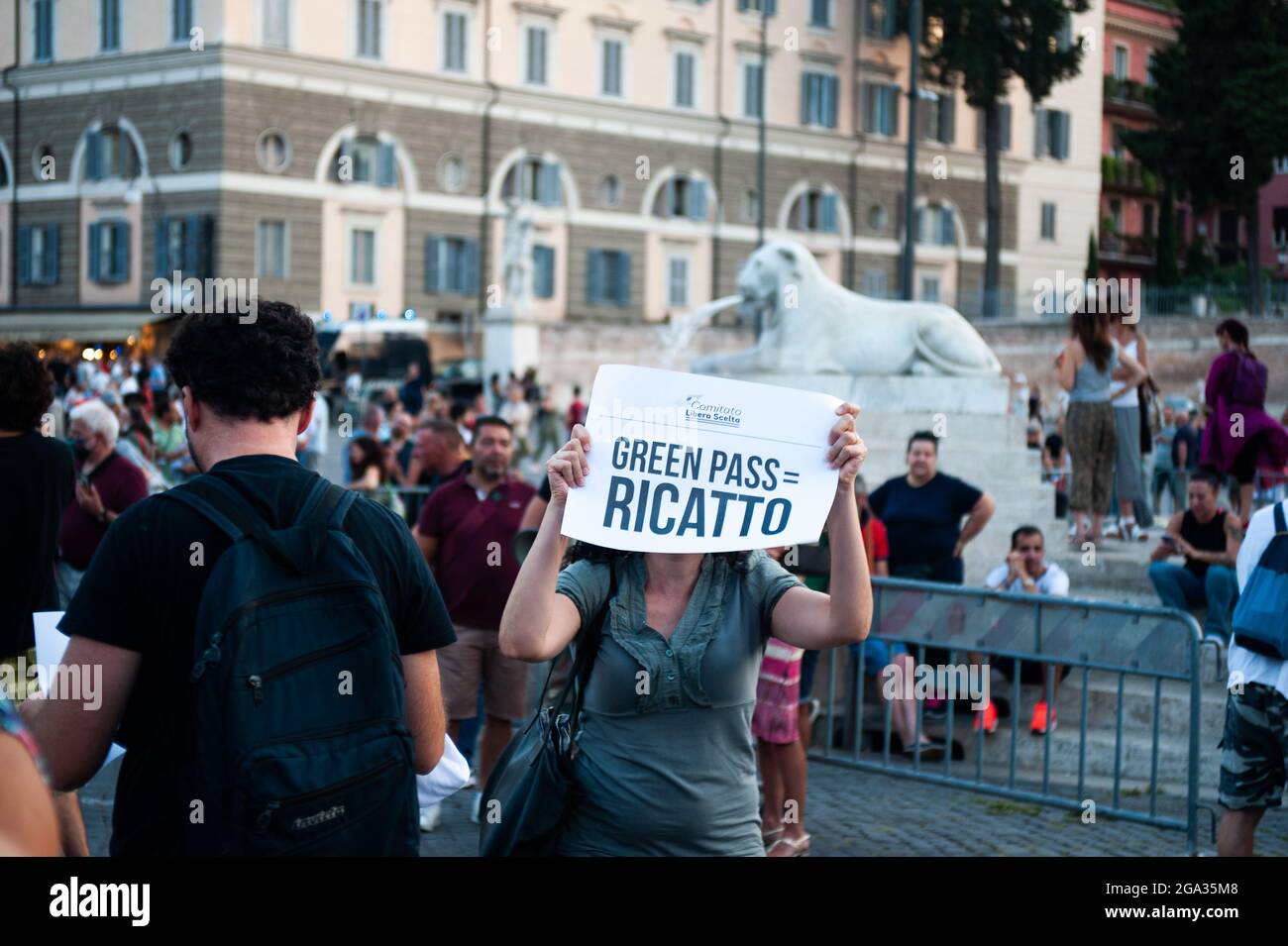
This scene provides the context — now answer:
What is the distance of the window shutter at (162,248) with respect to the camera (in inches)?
1781

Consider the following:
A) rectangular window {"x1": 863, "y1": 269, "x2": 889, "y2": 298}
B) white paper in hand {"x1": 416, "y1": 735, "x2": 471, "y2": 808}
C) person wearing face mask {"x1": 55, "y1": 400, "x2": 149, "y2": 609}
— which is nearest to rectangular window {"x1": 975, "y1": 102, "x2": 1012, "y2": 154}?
rectangular window {"x1": 863, "y1": 269, "x2": 889, "y2": 298}

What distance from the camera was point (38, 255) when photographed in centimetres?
4838

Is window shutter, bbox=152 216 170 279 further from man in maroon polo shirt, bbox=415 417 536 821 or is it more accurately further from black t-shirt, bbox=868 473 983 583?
man in maroon polo shirt, bbox=415 417 536 821

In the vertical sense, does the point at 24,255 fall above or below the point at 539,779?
above

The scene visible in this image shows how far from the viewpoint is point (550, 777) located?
4027mm

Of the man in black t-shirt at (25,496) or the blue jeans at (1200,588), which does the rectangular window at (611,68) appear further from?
the man in black t-shirt at (25,496)

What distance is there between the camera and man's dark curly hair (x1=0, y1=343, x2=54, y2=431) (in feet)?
18.3

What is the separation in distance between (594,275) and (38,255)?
14.3 m

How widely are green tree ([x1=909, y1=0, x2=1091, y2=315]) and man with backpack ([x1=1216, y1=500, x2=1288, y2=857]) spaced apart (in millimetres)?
48005

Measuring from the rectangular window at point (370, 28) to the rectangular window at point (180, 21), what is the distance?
13.8 feet

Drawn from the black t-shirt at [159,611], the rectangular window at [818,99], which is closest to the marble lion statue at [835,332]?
the black t-shirt at [159,611]

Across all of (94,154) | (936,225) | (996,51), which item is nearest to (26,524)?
(94,154)

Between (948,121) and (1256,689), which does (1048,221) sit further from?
(1256,689)
